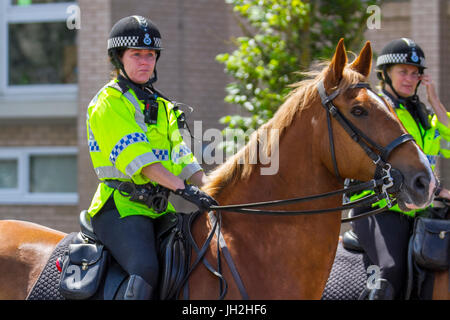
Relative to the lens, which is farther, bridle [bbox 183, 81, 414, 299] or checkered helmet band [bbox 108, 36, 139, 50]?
checkered helmet band [bbox 108, 36, 139, 50]

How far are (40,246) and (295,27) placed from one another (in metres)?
3.79

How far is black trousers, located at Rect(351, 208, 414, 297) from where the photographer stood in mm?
4574

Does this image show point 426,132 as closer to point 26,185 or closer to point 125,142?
point 125,142

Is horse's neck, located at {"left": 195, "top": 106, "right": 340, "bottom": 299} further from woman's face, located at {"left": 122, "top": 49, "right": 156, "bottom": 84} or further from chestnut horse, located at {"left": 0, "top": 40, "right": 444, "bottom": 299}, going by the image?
woman's face, located at {"left": 122, "top": 49, "right": 156, "bottom": 84}

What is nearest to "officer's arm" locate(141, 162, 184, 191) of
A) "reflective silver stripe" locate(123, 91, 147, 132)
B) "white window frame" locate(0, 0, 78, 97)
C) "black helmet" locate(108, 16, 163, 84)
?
"reflective silver stripe" locate(123, 91, 147, 132)

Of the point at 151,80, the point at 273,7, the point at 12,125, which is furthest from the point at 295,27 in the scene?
the point at 12,125

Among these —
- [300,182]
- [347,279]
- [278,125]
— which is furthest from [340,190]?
[347,279]

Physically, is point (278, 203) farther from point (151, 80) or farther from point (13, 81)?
point (13, 81)

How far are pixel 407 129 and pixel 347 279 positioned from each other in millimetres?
1239

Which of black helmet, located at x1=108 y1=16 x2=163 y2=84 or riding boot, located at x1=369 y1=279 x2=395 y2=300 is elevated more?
black helmet, located at x1=108 y1=16 x2=163 y2=84

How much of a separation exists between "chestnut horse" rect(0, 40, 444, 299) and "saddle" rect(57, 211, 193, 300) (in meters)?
0.10

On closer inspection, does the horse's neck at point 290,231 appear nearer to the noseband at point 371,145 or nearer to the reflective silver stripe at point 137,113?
the noseband at point 371,145

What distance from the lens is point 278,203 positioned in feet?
11.6

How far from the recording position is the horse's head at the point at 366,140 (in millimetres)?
3312
